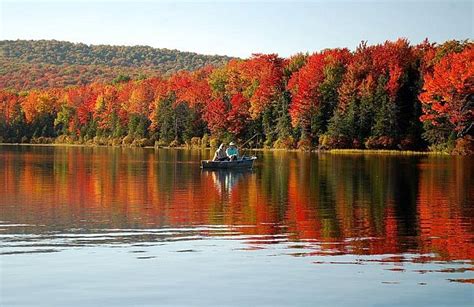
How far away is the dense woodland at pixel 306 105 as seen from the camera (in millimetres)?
80750

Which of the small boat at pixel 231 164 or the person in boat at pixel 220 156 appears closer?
the small boat at pixel 231 164

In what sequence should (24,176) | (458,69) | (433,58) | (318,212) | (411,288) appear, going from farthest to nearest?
(433,58) → (458,69) → (24,176) → (318,212) → (411,288)

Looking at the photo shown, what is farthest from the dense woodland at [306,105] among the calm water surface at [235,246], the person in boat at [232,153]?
the calm water surface at [235,246]

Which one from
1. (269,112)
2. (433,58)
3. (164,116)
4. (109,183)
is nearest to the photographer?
(109,183)

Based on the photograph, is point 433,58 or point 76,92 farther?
point 76,92

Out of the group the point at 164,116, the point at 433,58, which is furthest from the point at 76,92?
the point at 433,58

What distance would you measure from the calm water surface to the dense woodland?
156ft

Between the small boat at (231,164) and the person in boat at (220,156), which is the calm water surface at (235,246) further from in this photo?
the person in boat at (220,156)

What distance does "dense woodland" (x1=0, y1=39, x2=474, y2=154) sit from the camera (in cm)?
8075

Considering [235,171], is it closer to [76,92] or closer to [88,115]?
[88,115]

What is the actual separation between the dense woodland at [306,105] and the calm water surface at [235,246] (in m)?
47.7

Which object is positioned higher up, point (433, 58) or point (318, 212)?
point (433, 58)

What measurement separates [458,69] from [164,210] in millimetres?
59474

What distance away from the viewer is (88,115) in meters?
127
